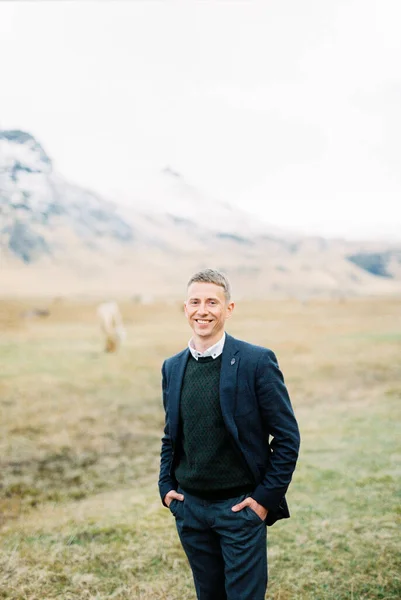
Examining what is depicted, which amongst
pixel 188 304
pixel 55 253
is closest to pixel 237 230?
pixel 55 253

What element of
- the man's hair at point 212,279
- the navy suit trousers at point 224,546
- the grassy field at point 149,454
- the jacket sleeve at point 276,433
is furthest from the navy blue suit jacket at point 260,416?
the grassy field at point 149,454

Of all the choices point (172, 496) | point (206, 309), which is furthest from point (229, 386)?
point (172, 496)

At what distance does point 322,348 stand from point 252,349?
953 cm

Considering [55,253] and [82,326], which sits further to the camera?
[55,253]

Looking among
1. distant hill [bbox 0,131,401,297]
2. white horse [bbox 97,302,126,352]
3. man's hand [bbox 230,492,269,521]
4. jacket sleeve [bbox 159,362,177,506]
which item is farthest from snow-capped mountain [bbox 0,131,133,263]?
man's hand [bbox 230,492,269,521]

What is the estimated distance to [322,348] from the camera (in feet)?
36.5

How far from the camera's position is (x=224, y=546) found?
1.87 meters

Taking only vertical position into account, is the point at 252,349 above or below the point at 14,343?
above

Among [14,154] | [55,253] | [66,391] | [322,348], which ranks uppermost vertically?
[14,154]

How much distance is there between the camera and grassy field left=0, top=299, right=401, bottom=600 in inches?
128

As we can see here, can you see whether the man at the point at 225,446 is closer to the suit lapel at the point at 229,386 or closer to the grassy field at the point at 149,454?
the suit lapel at the point at 229,386

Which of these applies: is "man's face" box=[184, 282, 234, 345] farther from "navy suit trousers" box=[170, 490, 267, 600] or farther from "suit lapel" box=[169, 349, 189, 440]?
"navy suit trousers" box=[170, 490, 267, 600]

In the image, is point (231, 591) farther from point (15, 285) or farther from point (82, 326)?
point (15, 285)

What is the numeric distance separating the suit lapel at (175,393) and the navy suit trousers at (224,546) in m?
0.25
